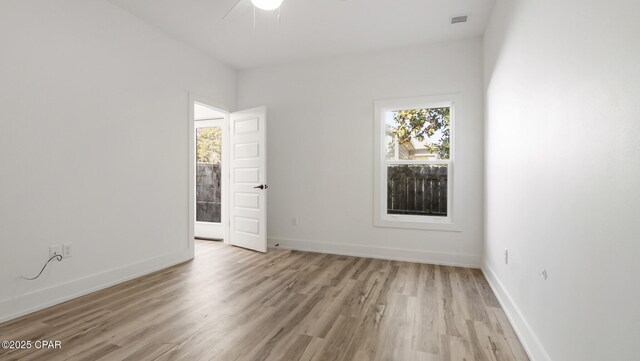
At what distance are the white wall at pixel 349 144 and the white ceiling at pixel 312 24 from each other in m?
0.29

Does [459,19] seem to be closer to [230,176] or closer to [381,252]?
[381,252]

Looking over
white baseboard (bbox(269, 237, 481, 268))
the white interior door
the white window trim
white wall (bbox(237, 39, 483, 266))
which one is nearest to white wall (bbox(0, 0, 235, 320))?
the white interior door

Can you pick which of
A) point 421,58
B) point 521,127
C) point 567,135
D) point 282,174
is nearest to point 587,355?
point 567,135

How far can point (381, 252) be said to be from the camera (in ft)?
13.9

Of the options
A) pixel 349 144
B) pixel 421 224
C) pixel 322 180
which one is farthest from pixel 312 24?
pixel 421 224

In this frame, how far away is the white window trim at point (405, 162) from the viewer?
4.00 metres

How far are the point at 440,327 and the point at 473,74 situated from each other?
2989 millimetres

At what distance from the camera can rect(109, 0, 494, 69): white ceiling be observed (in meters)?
3.19

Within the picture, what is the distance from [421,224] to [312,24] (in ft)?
8.97

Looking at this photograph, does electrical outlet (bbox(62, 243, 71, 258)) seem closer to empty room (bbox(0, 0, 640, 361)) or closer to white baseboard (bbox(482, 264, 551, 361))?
empty room (bbox(0, 0, 640, 361))

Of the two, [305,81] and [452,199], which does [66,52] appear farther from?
[452,199]

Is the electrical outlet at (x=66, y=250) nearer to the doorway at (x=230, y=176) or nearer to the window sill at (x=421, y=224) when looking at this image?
the doorway at (x=230, y=176)

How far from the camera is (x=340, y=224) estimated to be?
4.48m

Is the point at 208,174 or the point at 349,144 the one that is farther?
the point at 208,174
